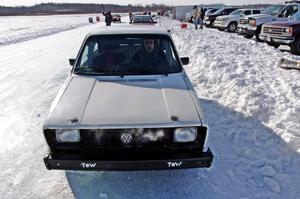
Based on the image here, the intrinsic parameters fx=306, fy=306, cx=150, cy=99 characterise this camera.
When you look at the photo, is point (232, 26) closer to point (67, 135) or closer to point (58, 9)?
point (67, 135)

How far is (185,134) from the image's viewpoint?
303cm

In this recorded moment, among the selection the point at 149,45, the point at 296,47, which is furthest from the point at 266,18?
the point at 149,45

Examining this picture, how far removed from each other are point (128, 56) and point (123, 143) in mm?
1687

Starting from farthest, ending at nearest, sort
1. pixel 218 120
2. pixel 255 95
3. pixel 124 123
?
pixel 255 95
pixel 218 120
pixel 124 123

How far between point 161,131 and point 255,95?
342 centimetres

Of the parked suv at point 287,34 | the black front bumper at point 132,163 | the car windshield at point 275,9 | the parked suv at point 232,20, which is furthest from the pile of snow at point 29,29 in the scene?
the black front bumper at point 132,163

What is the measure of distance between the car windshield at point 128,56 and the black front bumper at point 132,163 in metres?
1.46

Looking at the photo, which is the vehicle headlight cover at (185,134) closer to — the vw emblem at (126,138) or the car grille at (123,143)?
the car grille at (123,143)

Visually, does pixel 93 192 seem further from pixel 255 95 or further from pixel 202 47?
pixel 202 47

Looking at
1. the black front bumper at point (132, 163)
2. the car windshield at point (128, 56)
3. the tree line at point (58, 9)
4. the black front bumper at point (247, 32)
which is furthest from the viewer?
the tree line at point (58, 9)

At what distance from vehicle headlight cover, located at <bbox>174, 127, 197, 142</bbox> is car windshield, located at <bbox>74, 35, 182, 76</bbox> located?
131 centimetres

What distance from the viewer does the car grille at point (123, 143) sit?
2.99 meters

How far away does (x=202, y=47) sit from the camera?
468 inches

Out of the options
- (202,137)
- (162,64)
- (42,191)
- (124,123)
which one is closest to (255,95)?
(162,64)
